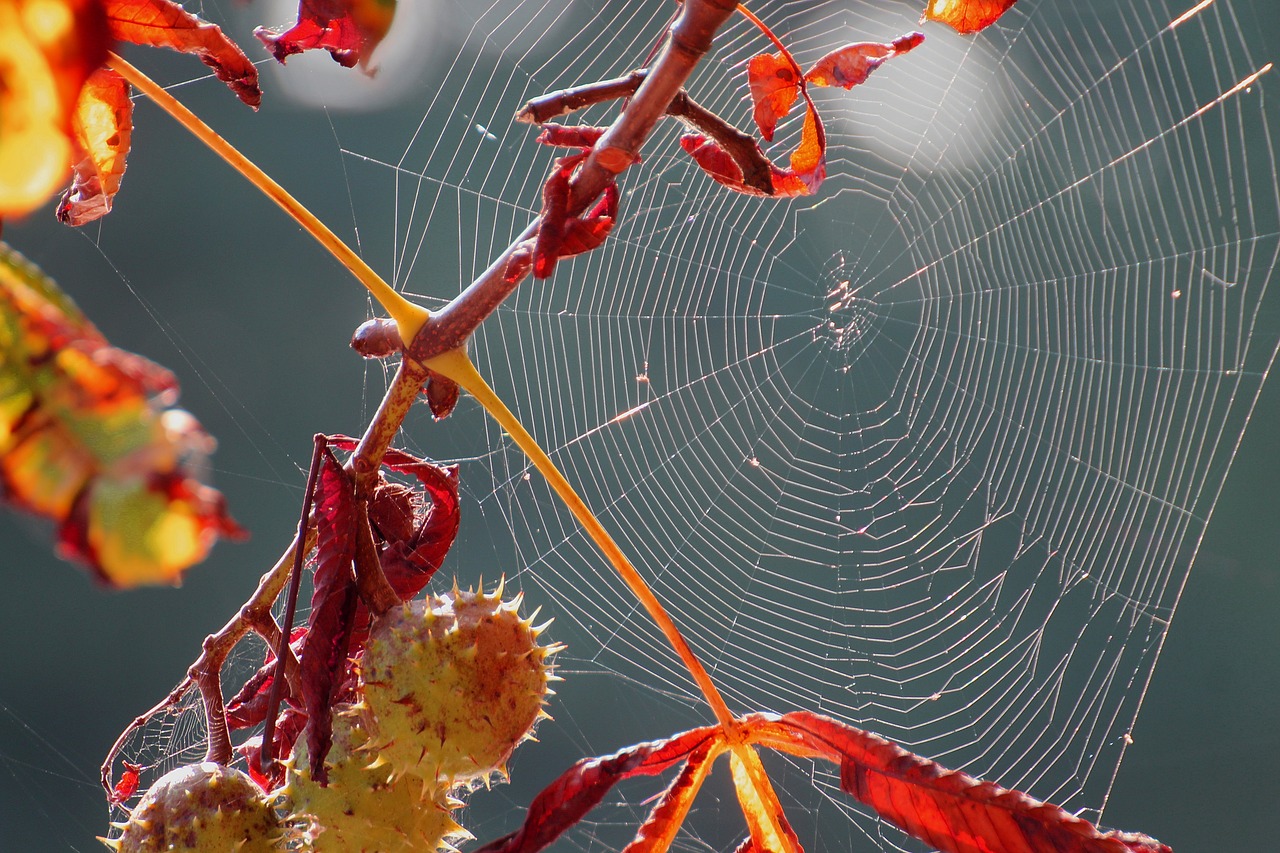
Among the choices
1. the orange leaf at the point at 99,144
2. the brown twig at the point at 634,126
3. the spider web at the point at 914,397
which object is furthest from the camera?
the spider web at the point at 914,397

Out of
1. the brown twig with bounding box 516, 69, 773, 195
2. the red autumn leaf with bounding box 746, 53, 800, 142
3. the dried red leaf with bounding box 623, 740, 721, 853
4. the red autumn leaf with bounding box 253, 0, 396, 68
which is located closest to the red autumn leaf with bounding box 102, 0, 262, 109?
the red autumn leaf with bounding box 253, 0, 396, 68

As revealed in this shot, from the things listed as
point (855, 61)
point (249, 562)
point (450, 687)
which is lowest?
point (249, 562)

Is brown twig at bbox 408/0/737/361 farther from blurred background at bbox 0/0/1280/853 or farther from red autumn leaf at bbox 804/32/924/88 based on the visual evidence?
blurred background at bbox 0/0/1280/853

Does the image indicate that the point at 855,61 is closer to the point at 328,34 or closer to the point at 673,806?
the point at 328,34

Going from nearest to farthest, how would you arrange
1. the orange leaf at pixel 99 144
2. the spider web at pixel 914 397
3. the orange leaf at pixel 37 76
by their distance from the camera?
the orange leaf at pixel 37 76 < the orange leaf at pixel 99 144 < the spider web at pixel 914 397

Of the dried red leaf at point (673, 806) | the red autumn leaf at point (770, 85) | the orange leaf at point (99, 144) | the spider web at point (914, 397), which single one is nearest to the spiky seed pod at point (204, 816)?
the dried red leaf at point (673, 806)

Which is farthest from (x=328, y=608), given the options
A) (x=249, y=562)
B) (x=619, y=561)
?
(x=249, y=562)

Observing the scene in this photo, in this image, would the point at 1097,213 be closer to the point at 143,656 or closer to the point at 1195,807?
the point at 1195,807

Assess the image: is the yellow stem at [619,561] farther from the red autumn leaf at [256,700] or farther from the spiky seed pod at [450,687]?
the red autumn leaf at [256,700]
